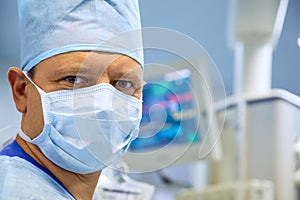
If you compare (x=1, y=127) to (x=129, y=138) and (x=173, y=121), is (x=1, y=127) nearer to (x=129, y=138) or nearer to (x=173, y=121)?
(x=129, y=138)

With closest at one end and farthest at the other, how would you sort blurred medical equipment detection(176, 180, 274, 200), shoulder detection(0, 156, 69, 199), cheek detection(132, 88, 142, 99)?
shoulder detection(0, 156, 69, 199), cheek detection(132, 88, 142, 99), blurred medical equipment detection(176, 180, 274, 200)

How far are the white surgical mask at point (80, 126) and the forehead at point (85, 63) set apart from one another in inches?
1.2

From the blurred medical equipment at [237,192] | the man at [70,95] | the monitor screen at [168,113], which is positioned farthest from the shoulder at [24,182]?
the blurred medical equipment at [237,192]

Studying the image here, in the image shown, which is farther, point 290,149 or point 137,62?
point 290,149

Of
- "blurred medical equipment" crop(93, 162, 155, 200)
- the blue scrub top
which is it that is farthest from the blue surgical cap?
"blurred medical equipment" crop(93, 162, 155, 200)

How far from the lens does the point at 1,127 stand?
101 cm

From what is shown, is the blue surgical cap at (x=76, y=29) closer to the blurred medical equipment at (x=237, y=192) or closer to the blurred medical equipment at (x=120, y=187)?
the blurred medical equipment at (x=120, y=187)

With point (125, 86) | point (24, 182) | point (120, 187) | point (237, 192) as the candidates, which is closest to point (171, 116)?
point (120, 187)

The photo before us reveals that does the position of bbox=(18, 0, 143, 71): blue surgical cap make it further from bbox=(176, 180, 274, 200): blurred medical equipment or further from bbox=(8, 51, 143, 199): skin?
bbox=(176, 180, 274, 200): blurred medical equipment

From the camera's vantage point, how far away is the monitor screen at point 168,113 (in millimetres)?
1117

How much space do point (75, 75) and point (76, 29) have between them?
0.25ft

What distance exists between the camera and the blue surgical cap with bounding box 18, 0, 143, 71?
0.88m

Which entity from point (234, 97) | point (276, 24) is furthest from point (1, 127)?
point (234, 97)

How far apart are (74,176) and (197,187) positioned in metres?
1.31
